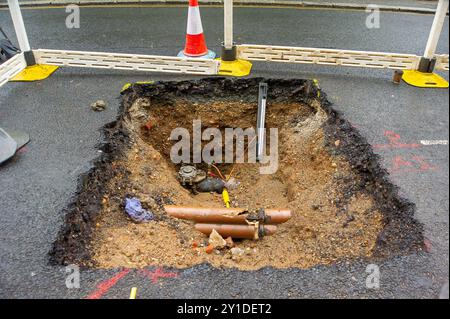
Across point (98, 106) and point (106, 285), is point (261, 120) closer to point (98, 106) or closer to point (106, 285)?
point (98, 106)

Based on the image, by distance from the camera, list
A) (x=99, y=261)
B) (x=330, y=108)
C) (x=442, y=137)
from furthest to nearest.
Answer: (x=330, y=108)
(x=442, y=137)
(x=99, y=261)

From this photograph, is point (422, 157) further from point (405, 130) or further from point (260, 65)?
point (260, 65)

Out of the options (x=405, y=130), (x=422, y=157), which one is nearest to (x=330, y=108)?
(x=405, y=130)

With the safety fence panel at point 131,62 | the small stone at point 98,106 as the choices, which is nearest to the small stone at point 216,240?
the small stone at point 98,106

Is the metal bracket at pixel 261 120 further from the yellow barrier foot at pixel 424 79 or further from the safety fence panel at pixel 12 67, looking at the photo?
the safety fence panel at pixel 12 67

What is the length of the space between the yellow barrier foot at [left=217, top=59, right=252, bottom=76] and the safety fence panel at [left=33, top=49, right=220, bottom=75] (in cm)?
18

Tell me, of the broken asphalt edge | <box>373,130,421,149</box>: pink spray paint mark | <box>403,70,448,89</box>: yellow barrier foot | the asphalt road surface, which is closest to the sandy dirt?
the asphalt road surface

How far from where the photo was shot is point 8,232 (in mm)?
3123

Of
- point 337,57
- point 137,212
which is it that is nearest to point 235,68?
point 337,57

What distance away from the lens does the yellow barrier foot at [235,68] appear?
5.45 metres

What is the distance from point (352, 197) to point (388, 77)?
2638 millimetres

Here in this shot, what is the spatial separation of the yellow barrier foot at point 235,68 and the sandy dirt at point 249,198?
1.73 feet

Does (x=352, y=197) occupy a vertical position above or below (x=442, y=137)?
below
